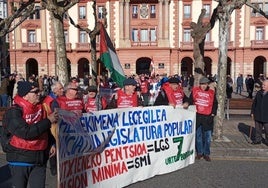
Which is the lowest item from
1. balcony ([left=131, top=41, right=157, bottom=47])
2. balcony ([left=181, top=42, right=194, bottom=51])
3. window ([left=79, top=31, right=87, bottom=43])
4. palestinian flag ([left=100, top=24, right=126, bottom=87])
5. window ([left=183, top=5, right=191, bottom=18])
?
palestinian flag ([left=100, top=24, right=126, bottom=87])

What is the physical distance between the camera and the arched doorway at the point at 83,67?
53009mm

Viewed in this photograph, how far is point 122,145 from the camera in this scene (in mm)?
5438

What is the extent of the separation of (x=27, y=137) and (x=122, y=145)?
6.15 feet

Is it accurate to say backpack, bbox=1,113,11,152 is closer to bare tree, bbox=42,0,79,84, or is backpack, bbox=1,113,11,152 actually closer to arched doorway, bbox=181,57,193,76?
bare tree, bbox=42,0,79,84

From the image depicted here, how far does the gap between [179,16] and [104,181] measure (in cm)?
4620

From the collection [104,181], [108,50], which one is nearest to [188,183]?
[104,181]

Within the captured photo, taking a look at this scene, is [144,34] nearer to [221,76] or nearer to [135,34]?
[135,34]

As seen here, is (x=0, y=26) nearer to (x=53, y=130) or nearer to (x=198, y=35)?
(x=198, y=35)

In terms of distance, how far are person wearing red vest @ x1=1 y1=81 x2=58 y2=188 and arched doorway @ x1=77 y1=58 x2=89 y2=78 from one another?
49.3m

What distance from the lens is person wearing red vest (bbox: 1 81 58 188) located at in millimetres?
3916

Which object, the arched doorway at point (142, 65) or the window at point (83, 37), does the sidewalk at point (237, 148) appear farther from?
the window at point (83, 37)

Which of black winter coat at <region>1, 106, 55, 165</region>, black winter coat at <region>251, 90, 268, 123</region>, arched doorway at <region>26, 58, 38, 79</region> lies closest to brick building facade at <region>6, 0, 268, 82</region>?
arched doorway at <region>26, 58, 38, 79</region>

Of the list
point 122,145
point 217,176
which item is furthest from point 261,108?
point 122,145

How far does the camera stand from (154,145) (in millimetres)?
5984
